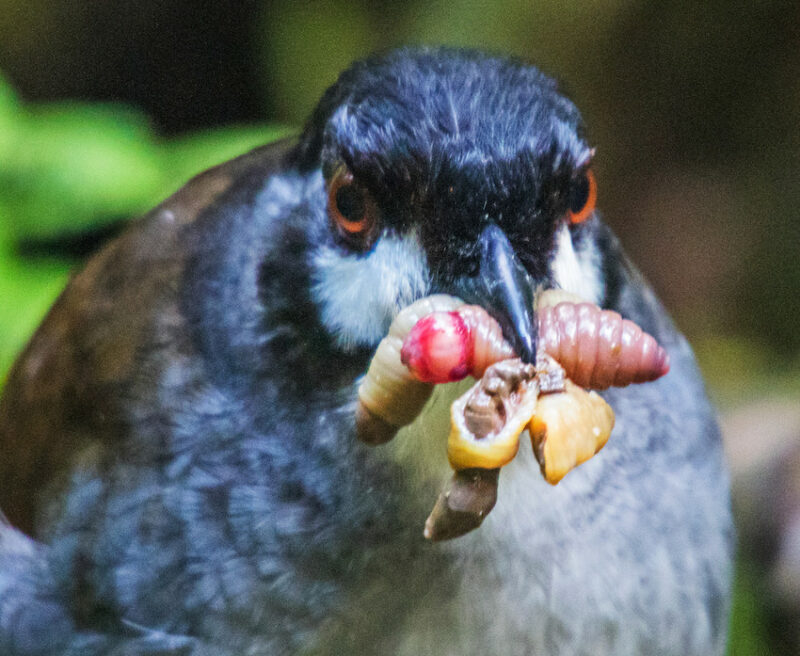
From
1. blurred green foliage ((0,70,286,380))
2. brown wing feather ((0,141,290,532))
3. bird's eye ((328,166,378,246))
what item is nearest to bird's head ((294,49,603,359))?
bird's eye ((328,166,378,246))

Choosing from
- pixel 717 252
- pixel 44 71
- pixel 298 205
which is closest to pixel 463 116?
pixel 298 205

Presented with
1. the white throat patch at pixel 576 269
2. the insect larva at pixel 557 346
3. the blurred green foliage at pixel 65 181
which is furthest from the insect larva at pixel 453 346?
the blurred green foliage at pixel 65 181

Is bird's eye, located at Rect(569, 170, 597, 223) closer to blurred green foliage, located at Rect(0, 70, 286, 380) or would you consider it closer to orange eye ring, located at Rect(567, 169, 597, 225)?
orange eye ring, located at Rect(567, 169, 597, 225)

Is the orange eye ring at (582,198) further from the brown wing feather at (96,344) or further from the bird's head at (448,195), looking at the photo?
the brown wing feather at (96,344)

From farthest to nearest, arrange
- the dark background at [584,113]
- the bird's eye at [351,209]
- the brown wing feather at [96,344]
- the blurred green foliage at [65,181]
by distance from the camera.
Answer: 1. the dark background at [584,113]
2. the blurred green foliage at [65,181]
3. the brown wing feather at [96,344]
4. the bird's eye at [351,209]

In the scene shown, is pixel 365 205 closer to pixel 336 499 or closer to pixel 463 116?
pixel 463 116

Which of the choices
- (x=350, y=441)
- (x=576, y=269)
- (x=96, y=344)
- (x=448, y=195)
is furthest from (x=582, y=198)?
(x=96, y=344)

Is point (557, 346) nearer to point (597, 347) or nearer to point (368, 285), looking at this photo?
point (597, 347)
